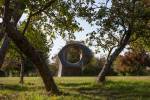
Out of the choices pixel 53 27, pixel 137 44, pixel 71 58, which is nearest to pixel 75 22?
pixel 53 27

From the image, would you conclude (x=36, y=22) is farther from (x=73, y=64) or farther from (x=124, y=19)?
(x=73, y=64)

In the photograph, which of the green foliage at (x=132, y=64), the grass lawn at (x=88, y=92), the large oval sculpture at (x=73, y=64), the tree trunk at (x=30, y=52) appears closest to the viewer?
the grass lawn at (x=88, y=92)

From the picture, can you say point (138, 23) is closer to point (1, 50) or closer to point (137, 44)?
point (137, 44)

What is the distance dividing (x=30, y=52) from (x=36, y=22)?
1064 centimetres

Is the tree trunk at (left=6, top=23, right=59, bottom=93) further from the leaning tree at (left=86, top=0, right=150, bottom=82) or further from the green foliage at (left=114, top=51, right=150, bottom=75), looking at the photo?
the green foliage at (left=114, top=51, right=150, bottom=75)

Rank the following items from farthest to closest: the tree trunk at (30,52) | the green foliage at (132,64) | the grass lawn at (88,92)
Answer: the green foliage at (132,64) < the tree trunk at (30,52) < the grass lawn at (88,92)

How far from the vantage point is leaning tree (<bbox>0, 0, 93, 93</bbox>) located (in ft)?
62.9

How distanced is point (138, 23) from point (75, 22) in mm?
4360

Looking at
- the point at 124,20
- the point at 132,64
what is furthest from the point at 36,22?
the point at 132,64

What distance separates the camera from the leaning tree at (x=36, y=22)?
19172 millimetres

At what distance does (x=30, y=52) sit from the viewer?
19.5 metres

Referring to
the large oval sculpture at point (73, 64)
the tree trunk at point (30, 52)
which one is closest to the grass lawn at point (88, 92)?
the tree trunk at point (30, 52)

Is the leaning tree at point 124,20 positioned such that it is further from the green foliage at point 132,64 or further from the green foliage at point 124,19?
the green foliage at point 132,64

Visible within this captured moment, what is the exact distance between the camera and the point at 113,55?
2969 centimetres
